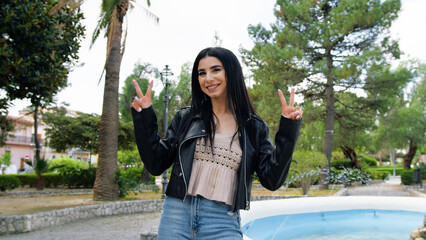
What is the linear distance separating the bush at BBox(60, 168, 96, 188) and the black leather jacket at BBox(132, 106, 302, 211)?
59.1ft

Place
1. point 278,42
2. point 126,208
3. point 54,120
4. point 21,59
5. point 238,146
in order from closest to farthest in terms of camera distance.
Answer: point 238,146 < point 21,59 < point 126,208 < point 278,42 < point 54,120

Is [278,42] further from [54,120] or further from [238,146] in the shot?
[238,146]

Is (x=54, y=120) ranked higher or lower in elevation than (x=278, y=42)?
lower

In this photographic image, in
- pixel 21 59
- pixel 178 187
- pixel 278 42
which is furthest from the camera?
pixel 278 42

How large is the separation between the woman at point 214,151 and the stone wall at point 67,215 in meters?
7.57

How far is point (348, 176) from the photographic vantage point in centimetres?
2178

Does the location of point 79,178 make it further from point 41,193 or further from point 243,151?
point 243,151

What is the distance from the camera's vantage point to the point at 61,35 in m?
8.90

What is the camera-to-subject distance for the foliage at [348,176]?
62.9ft

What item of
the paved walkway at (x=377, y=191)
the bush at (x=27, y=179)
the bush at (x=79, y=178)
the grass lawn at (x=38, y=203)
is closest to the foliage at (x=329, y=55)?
the paved walkway at (x=377, y=191)

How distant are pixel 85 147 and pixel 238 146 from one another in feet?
66.3

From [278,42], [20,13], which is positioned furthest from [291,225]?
[278,42]

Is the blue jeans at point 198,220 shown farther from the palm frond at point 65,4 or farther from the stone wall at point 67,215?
the palm frond at point 65,4

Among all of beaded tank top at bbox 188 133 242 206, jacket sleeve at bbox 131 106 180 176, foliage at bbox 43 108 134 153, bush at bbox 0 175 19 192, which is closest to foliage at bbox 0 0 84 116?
jacket sleeve at bbox 131 106 180 176
